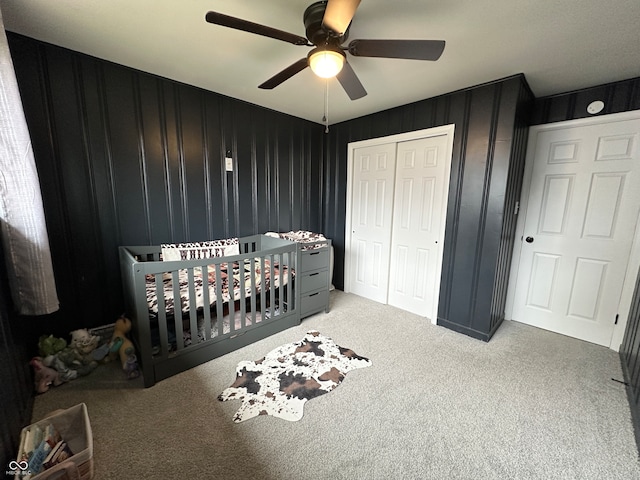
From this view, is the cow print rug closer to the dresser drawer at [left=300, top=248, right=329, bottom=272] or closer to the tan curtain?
the dresser drawer at [left=300, top=248, right=329, bottom=272]

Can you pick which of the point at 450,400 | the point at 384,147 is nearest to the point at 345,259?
the point at 384,147

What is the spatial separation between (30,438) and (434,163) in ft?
10.9

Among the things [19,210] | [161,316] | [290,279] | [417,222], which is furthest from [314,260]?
[19,210]

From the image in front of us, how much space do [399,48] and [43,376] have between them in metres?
2.93

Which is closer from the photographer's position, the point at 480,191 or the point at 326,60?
the point at 326,60

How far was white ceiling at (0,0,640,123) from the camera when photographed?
137cm

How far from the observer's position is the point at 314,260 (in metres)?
2.70

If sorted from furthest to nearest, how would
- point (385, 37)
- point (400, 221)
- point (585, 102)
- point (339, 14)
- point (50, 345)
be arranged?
point (400, 221)
point (585, 102)
point (50, 345)
point (385, 37)
point (339, 14)

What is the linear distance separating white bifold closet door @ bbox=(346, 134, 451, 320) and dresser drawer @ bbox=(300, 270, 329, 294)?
0.77 m

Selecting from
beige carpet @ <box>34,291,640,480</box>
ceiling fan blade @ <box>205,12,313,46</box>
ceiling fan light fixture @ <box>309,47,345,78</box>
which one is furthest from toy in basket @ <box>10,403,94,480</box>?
ceiling fan light fixture @ <box>309,47,345,78</box>

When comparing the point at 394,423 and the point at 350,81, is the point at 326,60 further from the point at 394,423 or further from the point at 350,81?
the point at 394,423

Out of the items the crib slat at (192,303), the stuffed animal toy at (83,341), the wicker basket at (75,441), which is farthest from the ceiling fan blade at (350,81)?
the stuffed animal toy at (83,341)

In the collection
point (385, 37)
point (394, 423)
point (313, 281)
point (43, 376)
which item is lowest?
point (394, 423)

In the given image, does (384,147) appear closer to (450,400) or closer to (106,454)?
(450,400)
